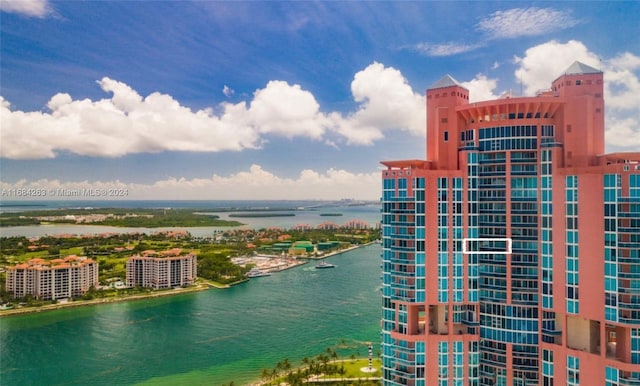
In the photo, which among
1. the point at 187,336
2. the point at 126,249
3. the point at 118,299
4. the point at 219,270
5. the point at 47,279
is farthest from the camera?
the point at 126,249

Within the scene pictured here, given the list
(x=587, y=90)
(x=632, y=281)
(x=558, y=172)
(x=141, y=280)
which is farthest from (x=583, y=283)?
(x=141, y=280)

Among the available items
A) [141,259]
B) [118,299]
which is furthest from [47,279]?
[141,259]

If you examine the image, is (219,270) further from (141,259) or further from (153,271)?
(141,259)

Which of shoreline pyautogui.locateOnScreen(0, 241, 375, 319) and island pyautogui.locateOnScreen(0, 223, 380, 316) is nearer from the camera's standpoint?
shoreline pyautogui.locateOnScreen(0, 241, 375, 319)

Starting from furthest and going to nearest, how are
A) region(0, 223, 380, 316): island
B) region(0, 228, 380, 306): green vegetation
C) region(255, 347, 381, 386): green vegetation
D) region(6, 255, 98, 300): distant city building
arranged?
region(0, 228, 380, 306): green vegetation
region(0, 223, 380, 316): island
region(6, 255, 98, 300): distant city building
region(255, 347, 381, 386): green vegetation

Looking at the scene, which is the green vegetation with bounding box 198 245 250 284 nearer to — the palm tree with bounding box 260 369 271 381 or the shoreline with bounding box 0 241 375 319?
the shoreline with bounding box 0 241 375 319

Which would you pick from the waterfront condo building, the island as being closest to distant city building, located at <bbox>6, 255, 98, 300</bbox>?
the island

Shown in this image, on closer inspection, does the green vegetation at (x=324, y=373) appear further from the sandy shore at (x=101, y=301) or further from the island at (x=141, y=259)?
the island at (x=141, y=259)

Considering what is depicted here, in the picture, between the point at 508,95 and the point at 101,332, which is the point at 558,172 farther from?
the point at 101,332
